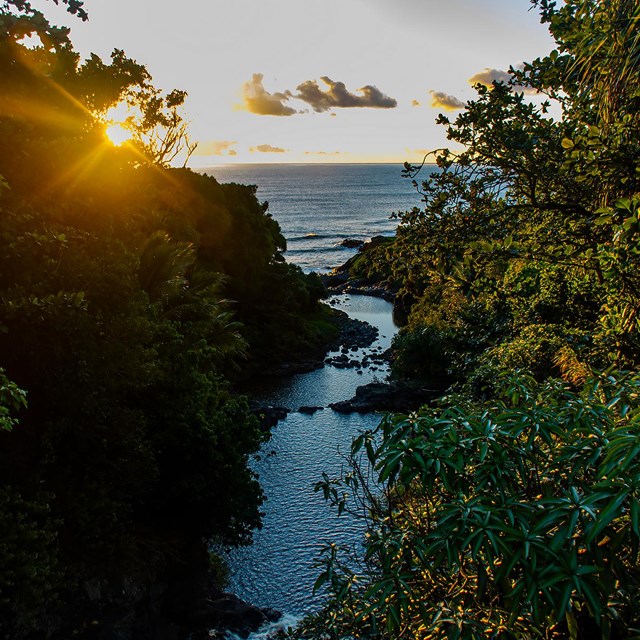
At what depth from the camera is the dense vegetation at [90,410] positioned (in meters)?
8.66

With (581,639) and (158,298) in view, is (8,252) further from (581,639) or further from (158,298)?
(581,639)

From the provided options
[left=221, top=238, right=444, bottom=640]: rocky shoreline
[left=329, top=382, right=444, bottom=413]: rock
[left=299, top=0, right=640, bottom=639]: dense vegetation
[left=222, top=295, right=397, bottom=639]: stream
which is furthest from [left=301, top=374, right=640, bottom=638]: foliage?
[left=329, top=382, right=444, bottom=413]: rock

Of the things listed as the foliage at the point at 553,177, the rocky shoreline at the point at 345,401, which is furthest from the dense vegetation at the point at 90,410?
the foliage at the point at 553,177

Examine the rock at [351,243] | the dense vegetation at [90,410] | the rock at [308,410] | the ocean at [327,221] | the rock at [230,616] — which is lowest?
the rock at [230,616]

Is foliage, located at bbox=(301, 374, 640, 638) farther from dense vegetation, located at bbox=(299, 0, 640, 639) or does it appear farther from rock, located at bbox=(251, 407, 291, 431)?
rock, located at bbox=(251, 407, 291, 431)

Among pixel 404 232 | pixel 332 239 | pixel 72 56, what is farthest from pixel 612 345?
pixel 332 239

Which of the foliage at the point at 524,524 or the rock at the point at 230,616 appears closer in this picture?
the foliage at the point at 524,524

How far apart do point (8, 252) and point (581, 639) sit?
944cm

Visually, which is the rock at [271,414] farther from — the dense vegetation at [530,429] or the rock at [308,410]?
the dense vegetation at [530,429]

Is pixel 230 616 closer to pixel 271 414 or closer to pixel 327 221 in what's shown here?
pixel 271 414

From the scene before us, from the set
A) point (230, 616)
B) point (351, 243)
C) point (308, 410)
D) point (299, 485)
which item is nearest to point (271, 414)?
point (308, 410)

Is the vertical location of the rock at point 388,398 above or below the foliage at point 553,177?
below

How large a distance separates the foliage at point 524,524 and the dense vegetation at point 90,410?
365 cm

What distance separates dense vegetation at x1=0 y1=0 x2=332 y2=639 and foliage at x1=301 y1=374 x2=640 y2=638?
3.65m
